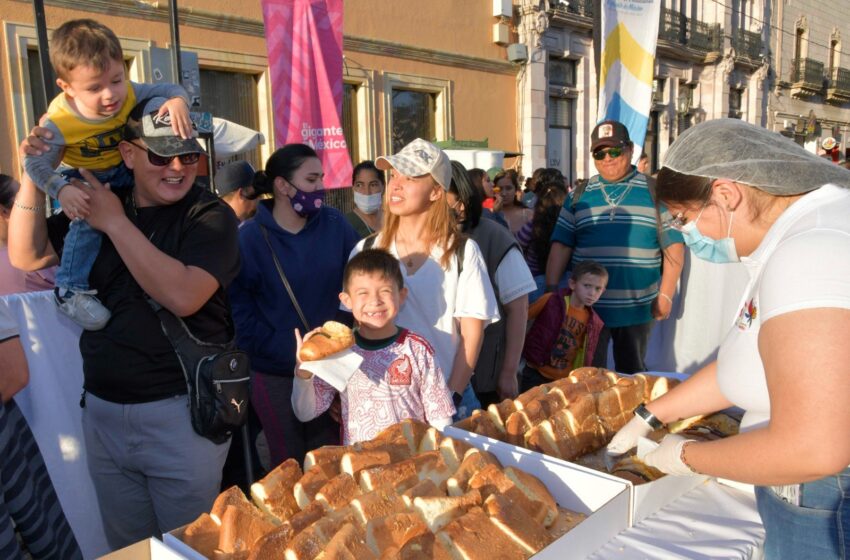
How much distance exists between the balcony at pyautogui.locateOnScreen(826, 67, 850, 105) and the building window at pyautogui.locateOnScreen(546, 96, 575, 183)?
64.2ft

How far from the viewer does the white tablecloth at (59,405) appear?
8.95 ft

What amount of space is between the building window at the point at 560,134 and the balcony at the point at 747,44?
9974mm

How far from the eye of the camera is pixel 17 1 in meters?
8.03

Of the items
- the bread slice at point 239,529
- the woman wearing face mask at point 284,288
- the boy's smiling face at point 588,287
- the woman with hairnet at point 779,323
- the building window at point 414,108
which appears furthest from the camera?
the building window at point 414,108

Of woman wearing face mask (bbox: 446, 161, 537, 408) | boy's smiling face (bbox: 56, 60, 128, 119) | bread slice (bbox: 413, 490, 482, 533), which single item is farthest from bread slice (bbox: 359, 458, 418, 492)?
boy's smiling face (bbox: 56, 60, 128, 119)

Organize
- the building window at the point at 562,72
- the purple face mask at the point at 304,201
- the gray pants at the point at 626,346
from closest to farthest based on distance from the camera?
the purple face mask at the point at 304,201, the gray pants at the point at 626,346, the building window at the point at 562,72

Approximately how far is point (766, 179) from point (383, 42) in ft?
40.4

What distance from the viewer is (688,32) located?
Result: 70.7 feet

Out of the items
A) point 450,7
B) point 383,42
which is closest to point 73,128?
point 383,42

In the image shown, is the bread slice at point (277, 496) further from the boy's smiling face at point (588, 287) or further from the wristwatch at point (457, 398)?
the boy's smiling face at point (588, 287)

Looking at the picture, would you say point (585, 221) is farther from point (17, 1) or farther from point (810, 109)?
point (810, 109)

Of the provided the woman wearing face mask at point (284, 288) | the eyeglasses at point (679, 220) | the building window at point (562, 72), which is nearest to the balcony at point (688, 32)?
the building window at point (562, 72)

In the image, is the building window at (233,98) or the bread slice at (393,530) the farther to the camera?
the building window at (233,98)

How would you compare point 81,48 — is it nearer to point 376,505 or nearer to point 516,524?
point 376,505
